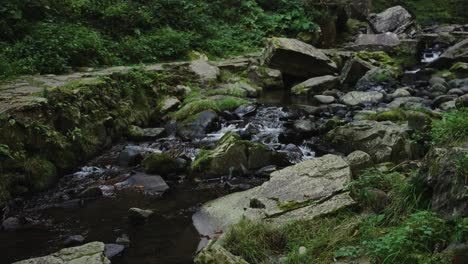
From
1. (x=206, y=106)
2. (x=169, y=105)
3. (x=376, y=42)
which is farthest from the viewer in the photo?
(x=376, y=42)

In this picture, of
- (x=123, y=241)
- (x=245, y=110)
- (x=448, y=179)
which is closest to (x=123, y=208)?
(x=123, y=241)

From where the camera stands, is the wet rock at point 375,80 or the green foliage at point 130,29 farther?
the wet rock at point 375,80

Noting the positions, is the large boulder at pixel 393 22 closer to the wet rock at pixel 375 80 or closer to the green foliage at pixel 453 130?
the wet rock at pixel 375 80

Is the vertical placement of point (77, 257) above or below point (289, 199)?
below

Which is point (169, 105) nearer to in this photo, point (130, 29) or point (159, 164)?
point (159, 164)

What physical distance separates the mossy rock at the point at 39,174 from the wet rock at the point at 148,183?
111cm

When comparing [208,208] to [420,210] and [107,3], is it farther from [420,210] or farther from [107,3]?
[107,3]

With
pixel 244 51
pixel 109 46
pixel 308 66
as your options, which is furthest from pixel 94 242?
pixel 244 51

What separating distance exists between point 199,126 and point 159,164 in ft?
7.65

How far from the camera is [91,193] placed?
6.72m

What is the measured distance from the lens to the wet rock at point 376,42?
17.9 metres

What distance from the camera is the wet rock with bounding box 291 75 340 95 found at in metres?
13.2

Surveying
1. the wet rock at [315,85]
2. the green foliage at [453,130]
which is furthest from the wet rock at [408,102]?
the green foliage at [453,130]

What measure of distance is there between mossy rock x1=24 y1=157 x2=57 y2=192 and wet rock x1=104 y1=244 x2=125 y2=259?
238cm
